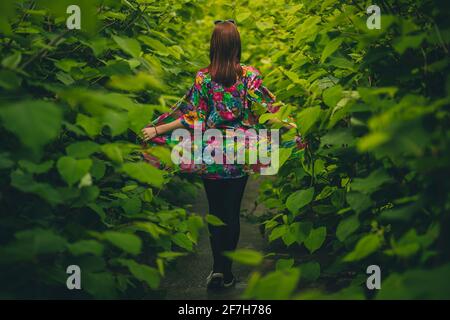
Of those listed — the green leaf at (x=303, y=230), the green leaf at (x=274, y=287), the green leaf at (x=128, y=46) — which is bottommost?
the green leaf at (x=274, y=287)

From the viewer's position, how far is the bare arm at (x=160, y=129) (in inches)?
143

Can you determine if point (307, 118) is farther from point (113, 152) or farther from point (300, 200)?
point (113, 152)

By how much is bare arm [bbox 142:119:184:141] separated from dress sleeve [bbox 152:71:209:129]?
0.17 ft

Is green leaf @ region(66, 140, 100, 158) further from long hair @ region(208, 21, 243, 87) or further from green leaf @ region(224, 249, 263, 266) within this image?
long hair @ region(208, 21, 243, 87)

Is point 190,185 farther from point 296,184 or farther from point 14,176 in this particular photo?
point 14,176

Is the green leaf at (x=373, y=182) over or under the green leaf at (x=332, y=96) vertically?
under

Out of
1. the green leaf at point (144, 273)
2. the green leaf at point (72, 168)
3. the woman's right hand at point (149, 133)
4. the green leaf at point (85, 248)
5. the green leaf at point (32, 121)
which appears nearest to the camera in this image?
the green leaf at point (32, 121)

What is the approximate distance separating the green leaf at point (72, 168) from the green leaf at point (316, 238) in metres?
1.42

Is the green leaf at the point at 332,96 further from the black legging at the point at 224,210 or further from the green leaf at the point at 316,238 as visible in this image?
the black legging at the point at 224,210

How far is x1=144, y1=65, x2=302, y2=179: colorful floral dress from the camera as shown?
12.4 ft

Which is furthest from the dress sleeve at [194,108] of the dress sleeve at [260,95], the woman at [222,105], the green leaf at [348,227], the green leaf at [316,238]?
the green leaf at [348,227]

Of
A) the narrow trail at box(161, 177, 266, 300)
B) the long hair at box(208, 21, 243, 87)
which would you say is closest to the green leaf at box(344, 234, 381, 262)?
the narrow trail at box(161, 177, 266, 300)
